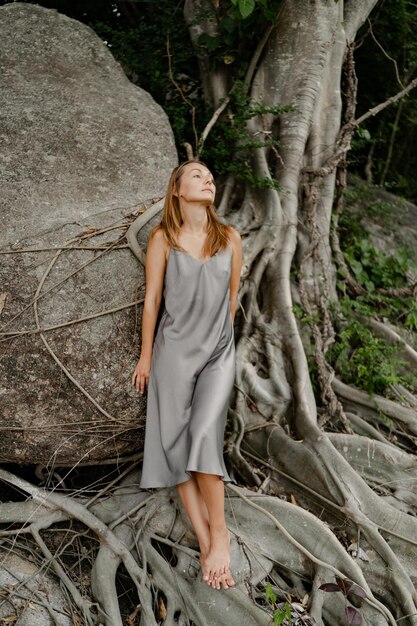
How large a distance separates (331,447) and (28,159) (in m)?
2.13

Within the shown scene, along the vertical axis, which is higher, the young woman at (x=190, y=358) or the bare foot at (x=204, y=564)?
the young woman at (x=190, y=358)

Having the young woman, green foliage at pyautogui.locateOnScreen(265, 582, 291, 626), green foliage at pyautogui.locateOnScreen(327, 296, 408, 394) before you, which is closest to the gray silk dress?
the young woman

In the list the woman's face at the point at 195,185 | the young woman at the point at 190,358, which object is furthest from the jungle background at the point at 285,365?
the woman's face at the point at 195,185

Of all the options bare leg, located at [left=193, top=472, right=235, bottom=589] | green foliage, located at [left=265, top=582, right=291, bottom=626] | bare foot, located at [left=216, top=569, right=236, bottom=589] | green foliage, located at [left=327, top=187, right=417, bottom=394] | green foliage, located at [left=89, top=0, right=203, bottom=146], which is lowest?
green foliage, located at [left=265, top=582, right=291, bottom=626]

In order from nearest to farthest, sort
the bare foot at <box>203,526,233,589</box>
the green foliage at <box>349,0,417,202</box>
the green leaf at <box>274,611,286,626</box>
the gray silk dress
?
the green leaf at <box>274,611,286,626</box> → the bare foot at <box>203,526,233,589</box> → the gray silk dress → the green foliage at <box>349,0,417,202</box>

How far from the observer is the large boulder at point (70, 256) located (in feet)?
8.92

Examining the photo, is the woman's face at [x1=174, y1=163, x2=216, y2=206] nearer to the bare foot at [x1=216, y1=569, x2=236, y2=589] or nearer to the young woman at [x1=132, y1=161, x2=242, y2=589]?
the young woman at [x1=132, y1=161, x2=242, y2=589]

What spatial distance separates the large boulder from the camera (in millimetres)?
2719

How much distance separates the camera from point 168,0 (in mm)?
4516

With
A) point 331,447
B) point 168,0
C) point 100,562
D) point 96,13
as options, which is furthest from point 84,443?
point 96,13

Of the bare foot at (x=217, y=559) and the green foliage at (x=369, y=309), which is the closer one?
the bare foot at (x=217, y=559)

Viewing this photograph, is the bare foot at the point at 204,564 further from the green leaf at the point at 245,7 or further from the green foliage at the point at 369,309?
the green leaf at the point at 245,7

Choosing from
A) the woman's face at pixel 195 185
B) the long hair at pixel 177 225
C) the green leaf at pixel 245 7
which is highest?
the green leaf at pixel 245 7

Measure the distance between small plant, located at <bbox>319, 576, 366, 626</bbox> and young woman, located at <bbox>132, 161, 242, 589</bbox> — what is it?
415 millimetres
